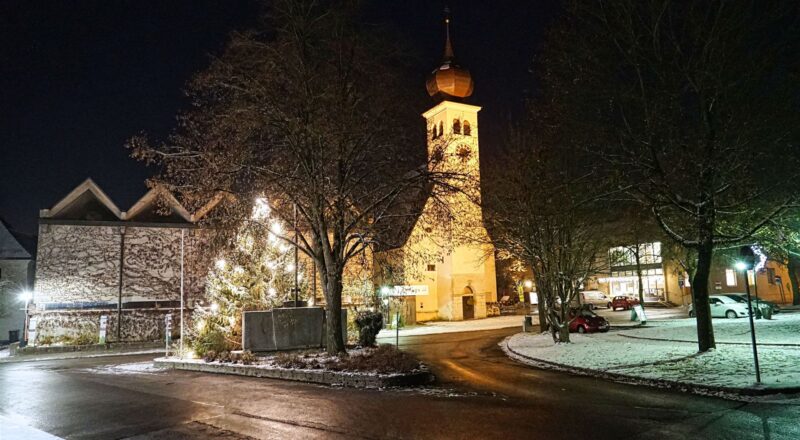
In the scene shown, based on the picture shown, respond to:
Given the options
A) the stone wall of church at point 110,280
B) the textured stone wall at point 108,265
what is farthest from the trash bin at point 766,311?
the stone wall of church at point 110,280

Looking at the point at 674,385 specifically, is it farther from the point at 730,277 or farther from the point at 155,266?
the point at 730,277

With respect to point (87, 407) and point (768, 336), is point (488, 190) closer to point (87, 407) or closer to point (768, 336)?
point (768, 336)

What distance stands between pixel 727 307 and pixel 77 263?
41483 mm

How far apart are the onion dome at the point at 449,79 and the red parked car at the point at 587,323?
1102 inches

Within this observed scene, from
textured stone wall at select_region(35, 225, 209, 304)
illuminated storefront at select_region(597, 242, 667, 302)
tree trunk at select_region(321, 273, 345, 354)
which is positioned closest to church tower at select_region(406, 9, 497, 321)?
illuminated storefront at select_region(597, 242, 667, 302)

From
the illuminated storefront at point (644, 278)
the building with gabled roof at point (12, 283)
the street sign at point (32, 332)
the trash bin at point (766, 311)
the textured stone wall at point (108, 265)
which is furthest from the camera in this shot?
the illuminated storefront at point (644, 278)

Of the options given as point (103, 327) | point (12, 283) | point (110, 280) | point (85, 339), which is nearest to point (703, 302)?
point (103, 327)

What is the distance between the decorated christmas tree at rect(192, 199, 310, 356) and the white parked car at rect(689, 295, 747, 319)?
27.3 metres

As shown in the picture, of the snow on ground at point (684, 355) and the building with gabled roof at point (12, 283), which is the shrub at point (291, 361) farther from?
the building with gabled roof at point (12, 283)

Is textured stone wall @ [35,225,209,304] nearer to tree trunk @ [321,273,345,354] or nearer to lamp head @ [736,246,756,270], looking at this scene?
tree trunk @ [321,273,345,354]

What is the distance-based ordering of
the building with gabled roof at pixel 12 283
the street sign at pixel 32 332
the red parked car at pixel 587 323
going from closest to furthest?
the red parked car at pixel 587 323 < the street sign at pixel 32 332 < the building with gabled roof at pixel 12 283

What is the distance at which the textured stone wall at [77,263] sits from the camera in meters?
34.6

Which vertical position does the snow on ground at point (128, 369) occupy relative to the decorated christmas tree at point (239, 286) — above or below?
below

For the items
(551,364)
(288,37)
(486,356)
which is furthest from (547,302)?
(288,37)
